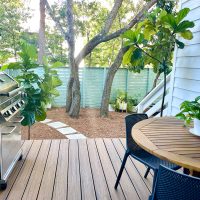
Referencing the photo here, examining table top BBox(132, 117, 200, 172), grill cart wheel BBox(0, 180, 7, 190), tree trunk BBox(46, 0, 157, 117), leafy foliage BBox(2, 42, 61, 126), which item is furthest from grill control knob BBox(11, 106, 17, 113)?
tree trunk BBox(46, 0, 157, 117)

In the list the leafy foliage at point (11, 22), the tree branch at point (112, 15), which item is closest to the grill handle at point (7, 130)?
the tree branch at point (112, 15)

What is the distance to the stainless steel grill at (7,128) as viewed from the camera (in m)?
1.93

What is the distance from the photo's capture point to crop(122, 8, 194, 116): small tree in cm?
247

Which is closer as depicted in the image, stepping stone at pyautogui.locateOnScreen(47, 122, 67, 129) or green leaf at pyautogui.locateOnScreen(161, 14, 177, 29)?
green leaf at pyautogui.locateOnScreen(161, 14, 177, 29)

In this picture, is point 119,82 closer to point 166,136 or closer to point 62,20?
point 62,20

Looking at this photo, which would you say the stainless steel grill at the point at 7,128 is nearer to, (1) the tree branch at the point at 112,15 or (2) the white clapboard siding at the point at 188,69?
(2) the white clapboard siding at the point at 188,69

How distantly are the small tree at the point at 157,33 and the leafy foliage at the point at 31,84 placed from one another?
42.1 inches

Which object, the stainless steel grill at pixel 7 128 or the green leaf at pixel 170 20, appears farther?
the green leaf at pixel 170 20

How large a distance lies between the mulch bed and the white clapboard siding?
1619 millimetres

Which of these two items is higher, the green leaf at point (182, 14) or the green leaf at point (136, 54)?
the green leaf at point (182, 14)

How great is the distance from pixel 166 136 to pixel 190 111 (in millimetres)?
238

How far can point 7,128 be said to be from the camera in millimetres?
2064

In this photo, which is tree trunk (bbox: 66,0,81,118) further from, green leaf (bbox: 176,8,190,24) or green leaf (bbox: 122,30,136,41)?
green leaf (bbox: 176,8,190,24)

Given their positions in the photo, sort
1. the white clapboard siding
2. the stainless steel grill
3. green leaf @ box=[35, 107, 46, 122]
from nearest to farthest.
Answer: the stainless steel grill → the white clapboard siding → green leaf @ box=[35, 107, 46, 122]
